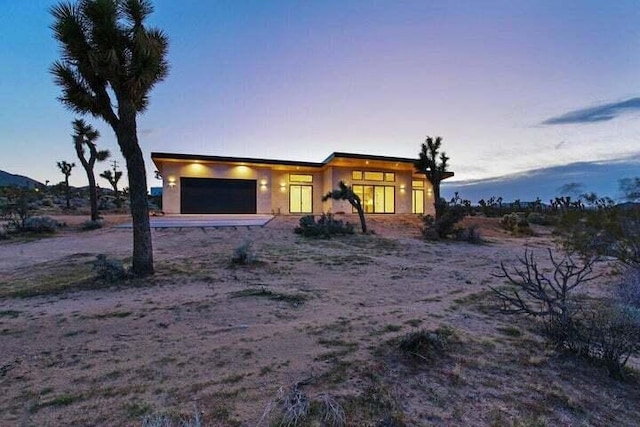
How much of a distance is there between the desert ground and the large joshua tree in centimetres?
220

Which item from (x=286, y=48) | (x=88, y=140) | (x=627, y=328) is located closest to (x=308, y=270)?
(x=627, y=328)

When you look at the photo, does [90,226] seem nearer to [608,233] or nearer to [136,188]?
[136,188]

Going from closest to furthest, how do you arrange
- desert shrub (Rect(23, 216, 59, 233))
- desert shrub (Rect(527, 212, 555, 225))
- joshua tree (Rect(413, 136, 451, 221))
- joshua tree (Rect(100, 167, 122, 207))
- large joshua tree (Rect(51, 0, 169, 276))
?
large joshua tree (Rect(51, 0, 169, 276)), desert shrub (Rect(23, 216, 59, 233)), joshua tree (Rect(413, 136, 451, 221)), desert shrub (Rect(527, 212, 555, 225)), joshua tree (Rect(100, 167, 122, 207))

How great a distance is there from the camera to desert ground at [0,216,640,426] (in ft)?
8.17

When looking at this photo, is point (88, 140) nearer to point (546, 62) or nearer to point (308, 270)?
point (308, 270)

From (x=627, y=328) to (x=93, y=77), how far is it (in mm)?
9896

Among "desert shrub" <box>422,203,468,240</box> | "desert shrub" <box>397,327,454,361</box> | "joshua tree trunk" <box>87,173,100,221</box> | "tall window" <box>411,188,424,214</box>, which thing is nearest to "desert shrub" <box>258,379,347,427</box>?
"desert shrub" <box>397,327,454,361</box>

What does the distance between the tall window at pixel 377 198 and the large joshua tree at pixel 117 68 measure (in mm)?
18421

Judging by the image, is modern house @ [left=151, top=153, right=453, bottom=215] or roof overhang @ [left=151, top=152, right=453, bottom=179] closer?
roof overhang @ [left=151, top=152, right=453, bottom=179]

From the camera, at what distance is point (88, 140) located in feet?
63.7

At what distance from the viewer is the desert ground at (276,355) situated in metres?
2.49

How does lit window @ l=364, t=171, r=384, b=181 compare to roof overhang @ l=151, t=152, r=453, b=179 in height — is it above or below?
below

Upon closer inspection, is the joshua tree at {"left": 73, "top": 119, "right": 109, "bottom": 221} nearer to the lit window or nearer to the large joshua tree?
the large joshua tree

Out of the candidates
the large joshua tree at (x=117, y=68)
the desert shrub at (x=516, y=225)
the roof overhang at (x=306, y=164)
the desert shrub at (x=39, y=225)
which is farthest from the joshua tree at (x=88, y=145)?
the desert shrub at (x=516, y=225)
